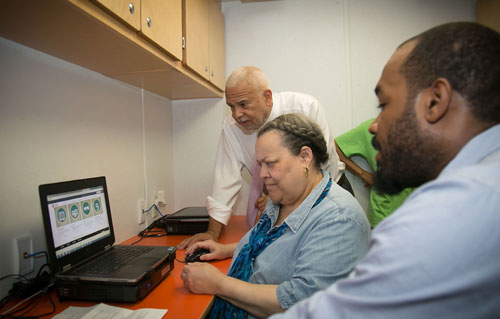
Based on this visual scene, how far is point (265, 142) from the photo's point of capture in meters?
1.07

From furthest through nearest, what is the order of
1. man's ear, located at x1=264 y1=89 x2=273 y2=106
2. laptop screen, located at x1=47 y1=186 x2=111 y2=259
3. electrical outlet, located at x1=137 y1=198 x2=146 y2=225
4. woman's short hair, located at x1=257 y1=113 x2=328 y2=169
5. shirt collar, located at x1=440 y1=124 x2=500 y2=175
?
electrical outlet, located at x1=137 y1=198 x2=146 y2=225, man's ear, located at x1=264 y1=89 x2=273 y2=106, woman's short hair, located at x1=257 y1=113 x2=328 y2=169, laptop screen, located at x1=47 y1=186 x2=111 y2=259, shirt collar, located at x1=440 y1=124 x2=500 y2=175

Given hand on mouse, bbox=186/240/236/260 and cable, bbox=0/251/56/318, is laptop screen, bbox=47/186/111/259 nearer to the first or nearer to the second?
cable, bbox=0/251/56/318

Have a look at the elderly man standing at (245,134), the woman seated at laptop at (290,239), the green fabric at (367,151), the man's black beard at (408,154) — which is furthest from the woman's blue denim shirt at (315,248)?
the green fabric at (367,151)

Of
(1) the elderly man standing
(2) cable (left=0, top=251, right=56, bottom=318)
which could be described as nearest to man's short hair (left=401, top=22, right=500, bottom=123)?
(1) the elderly man standing

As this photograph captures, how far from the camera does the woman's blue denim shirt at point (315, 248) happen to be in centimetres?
78

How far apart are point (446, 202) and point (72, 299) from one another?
40.6 inches

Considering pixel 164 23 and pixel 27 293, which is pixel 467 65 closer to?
pixel 164 23

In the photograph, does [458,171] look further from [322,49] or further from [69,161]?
[322,49]

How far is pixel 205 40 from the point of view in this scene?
5.77ft

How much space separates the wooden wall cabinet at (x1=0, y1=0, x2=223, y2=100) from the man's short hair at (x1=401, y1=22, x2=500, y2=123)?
839mm

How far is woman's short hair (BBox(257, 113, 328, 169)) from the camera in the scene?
3.43 feet

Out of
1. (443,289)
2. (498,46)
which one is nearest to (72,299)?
(443,289)

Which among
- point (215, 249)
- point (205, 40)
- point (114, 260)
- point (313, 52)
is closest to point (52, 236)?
point (114, 260)

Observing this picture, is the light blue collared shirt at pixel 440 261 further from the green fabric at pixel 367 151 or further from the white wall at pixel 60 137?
the green fabric at pixel 367 151
